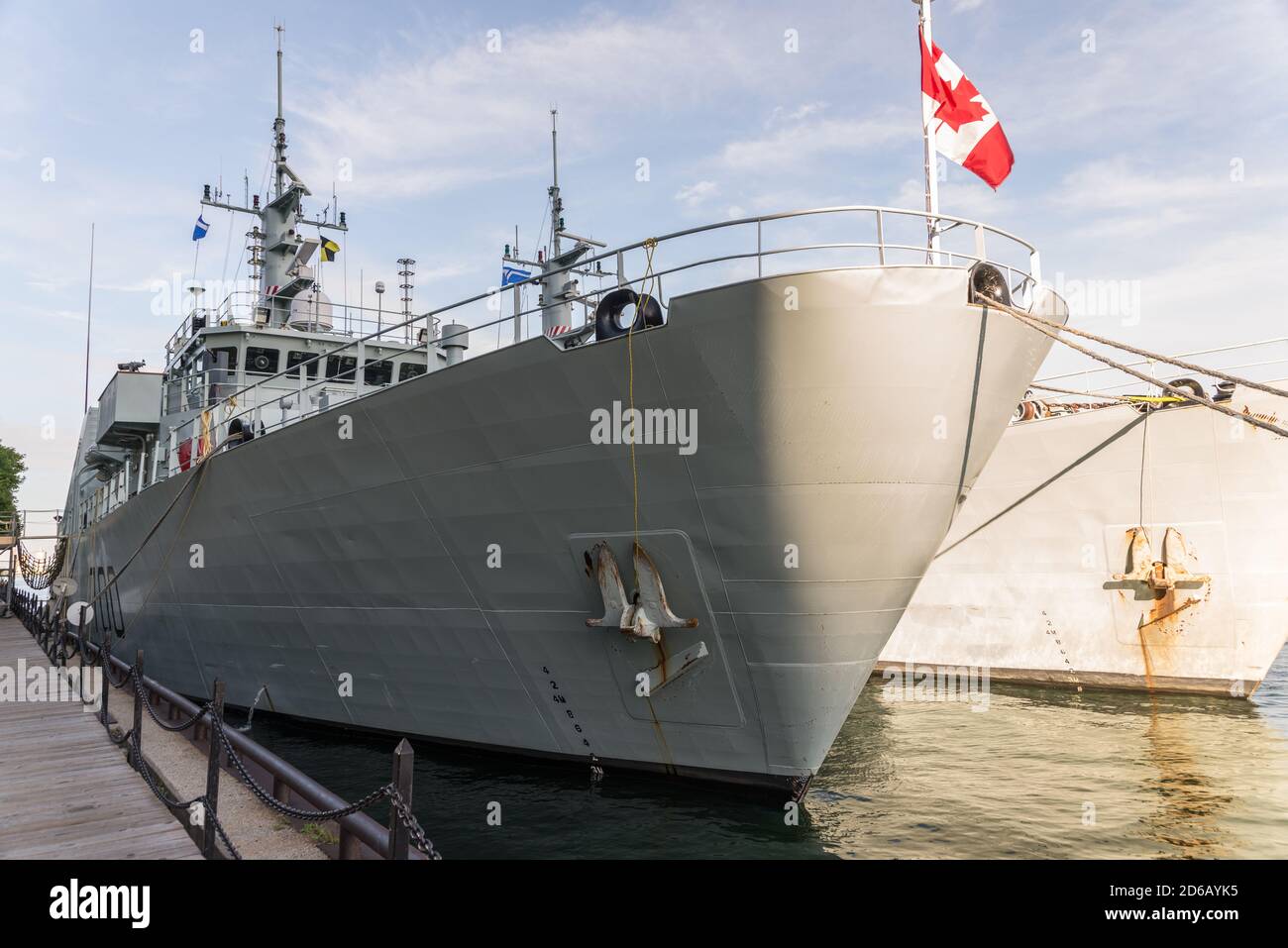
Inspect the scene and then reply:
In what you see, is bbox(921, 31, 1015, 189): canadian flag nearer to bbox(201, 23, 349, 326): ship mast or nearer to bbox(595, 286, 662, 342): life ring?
bbox(595, 286, 662, 342): life ring

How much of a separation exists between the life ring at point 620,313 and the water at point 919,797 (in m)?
4.06

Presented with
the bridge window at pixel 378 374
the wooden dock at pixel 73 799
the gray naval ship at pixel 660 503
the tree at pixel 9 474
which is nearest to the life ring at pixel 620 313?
the gray naval ship at pixel 660 503

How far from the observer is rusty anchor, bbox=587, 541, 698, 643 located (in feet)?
22.0

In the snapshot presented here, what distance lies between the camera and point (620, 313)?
21.8 ft

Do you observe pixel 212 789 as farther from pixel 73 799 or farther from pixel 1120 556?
pixel 1120 556

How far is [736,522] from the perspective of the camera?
649 centimetres

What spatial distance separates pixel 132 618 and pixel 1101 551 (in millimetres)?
17006

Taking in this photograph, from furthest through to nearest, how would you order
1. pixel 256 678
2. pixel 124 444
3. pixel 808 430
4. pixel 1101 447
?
pixel 124 444
pixel 1101 447
pixel 256 678
pixel 808 430

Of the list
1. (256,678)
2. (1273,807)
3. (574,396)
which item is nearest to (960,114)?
(574,396)

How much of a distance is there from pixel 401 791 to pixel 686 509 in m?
3.31

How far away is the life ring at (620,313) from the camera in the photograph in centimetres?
649

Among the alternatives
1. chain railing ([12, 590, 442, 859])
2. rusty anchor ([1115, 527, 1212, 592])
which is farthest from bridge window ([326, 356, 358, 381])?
rusty anchor ([1115, 527, 1212, 592])
